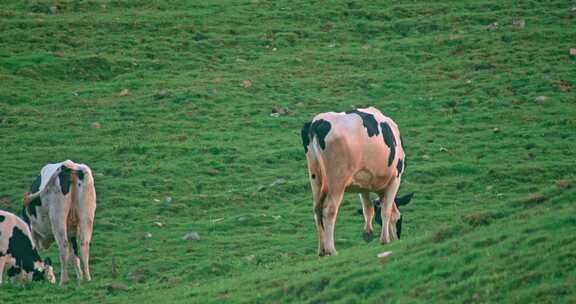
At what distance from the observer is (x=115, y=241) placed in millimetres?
24422

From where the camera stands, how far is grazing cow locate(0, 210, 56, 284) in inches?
824

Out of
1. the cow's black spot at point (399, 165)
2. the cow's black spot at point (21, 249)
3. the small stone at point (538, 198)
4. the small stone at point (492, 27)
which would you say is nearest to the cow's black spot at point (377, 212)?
the cow's black spot at point (399, 165)

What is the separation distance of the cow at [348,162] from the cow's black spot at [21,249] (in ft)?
18.0

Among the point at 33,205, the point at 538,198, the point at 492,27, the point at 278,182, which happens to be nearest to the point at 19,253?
the point at 33,205

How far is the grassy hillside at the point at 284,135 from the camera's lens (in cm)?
1557

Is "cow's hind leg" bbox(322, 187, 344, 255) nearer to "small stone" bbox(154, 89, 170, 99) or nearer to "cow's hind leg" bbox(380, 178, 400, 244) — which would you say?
"cow's hind leg" bbox(380, 178, 400, 244)

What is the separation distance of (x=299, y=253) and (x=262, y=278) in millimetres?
4991

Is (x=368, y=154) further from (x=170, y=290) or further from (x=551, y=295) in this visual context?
(x=551, y=295)

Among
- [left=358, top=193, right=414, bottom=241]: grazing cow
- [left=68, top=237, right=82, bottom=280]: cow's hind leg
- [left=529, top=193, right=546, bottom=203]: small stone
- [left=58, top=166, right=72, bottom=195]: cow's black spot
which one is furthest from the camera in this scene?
[left=358, top=193, right=414, bottom=241]: grazing cow

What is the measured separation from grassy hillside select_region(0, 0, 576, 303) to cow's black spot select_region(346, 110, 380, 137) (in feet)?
6.48

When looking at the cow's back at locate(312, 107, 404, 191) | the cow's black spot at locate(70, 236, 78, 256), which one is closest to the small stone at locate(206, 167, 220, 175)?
the cow's black spot at locate(70, 236, 78, 256)

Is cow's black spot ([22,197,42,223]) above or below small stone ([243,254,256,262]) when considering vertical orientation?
above

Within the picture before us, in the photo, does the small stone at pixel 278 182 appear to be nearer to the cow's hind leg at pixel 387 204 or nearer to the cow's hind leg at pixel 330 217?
the cow's hind leg at pixel 387 204

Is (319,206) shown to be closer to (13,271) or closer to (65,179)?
(65,179)
